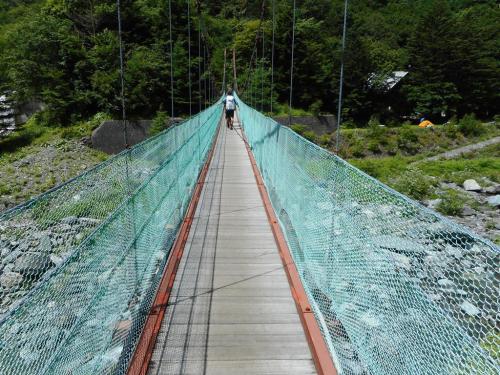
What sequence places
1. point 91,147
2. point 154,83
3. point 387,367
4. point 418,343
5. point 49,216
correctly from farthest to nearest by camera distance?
point 154,83 < point 91,147 < point 49,216 < point 387,367 < point 418,343

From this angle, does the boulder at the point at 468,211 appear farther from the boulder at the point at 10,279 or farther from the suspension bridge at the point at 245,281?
the boulder at the point at 10,279

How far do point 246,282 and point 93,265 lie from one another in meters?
1.71

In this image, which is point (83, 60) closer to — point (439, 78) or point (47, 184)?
point (47, 184)

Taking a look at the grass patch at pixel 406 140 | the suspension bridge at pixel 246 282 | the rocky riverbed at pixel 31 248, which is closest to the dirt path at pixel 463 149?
the grass patch at pixel 406 140

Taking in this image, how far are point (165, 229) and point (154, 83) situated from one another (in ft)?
71.3

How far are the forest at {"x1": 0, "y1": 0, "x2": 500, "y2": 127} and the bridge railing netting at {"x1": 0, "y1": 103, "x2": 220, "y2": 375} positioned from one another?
15.4 metres

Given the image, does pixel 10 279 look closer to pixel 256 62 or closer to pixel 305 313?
pixel 305 313

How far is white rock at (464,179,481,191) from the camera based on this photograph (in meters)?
14.4

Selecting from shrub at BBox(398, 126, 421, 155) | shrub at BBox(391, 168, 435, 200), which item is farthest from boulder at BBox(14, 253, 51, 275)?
shrub at BBox(398, 126, 421, 155)

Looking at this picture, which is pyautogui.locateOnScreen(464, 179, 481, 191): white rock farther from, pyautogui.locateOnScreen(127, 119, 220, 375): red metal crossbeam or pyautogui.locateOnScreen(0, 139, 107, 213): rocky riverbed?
pyautogui.locateOnScreen(0, 139, 107, 213): rocky riverbed

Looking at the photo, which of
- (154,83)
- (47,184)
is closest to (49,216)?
(47,184)

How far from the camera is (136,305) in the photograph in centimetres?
246

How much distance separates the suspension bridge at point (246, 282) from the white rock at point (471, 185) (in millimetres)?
12379

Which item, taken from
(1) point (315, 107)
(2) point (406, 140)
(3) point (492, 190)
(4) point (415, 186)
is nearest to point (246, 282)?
(4) point (415, 186)
